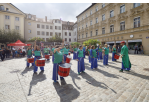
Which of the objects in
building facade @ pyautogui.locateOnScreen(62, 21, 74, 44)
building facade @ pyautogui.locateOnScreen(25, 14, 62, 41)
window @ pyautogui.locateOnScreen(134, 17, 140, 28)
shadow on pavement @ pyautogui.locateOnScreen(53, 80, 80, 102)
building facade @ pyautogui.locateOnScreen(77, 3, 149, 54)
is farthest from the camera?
building facade @ pyautogui.locateOnScreen(62, 21, 74, 44)

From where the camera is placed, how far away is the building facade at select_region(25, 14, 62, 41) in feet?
118

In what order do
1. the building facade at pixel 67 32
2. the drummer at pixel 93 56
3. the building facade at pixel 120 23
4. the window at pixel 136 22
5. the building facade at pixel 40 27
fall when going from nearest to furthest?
the drummer at pixel 93 56 → the building facade at pixel 120 23 → the window at pixel 136 22 → the building facade at pixel 40 27 → the building facade at pixel 67 32

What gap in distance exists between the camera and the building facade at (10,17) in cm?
2939

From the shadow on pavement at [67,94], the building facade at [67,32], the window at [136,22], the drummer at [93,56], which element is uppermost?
the building facade at [67,32]

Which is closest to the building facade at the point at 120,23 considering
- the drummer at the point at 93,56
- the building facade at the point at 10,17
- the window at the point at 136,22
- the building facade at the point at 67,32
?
the window at the point at 136,22

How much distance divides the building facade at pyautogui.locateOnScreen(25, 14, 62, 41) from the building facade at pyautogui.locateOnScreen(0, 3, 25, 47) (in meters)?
3.52

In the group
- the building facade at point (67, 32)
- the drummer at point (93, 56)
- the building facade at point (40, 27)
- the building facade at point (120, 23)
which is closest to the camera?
the drummer at point (93, 56)

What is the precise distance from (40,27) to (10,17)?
444 inches

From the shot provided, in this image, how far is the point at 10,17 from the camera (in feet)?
Answer: 99.7

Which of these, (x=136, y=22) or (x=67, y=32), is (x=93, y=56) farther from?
(x=67, y=32)

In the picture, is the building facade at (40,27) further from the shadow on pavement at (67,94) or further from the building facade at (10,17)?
the shadow on pavement at (67,94)

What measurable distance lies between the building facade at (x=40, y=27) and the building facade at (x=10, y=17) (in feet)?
11.5

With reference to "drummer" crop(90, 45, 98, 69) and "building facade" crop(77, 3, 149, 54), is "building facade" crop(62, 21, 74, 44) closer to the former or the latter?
"building facade" crop(77, 3, 149, 54)

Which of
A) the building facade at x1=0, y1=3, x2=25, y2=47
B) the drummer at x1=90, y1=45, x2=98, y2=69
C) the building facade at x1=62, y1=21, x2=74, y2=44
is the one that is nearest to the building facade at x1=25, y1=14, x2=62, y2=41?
the building facade at x1=62, y1=21, x2=74, y2=44
